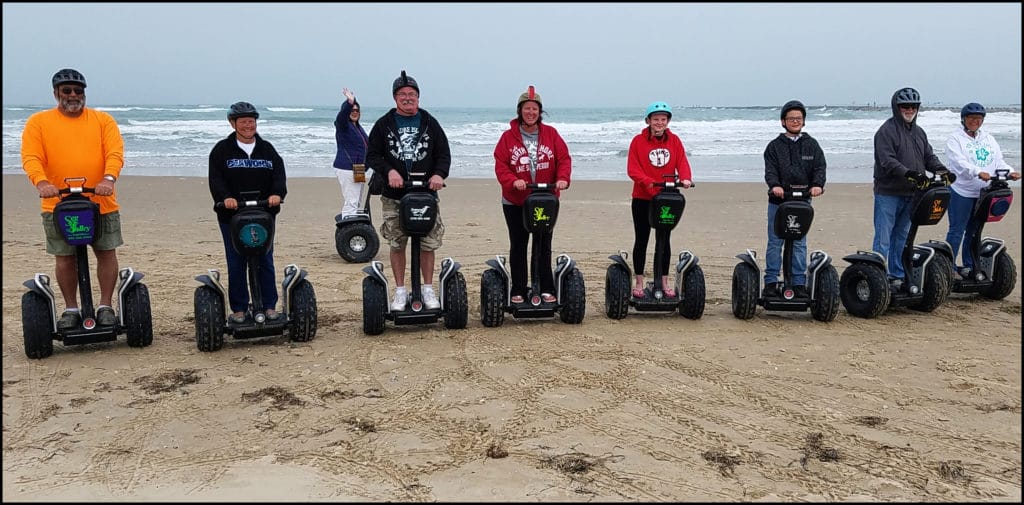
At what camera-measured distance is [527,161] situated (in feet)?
19.7

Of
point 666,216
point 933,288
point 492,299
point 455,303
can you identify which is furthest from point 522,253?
point 933,288

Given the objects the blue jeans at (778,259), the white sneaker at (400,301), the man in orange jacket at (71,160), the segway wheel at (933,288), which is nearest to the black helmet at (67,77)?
the man in orange jacket at (71,160)

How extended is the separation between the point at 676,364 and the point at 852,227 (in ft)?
24.8

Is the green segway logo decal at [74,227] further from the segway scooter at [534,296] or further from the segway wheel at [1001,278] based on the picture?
the segway wheel at [1001,278]

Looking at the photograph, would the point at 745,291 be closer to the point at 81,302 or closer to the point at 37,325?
the point at 81,302

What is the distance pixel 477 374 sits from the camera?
5.00 meters

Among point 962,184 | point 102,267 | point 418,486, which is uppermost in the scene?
point 962,184

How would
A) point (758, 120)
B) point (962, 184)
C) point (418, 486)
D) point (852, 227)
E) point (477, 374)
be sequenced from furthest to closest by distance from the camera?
point (758, 120) < point (852, 227) < point (962, 184) < point (477, 374) < point (418, 486)

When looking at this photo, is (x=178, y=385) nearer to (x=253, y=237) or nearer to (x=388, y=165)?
(x=253, y=237)

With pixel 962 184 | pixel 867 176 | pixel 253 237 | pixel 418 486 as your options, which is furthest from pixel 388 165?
pixel 867 176

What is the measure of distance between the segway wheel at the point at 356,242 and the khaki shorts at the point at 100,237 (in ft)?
11.4

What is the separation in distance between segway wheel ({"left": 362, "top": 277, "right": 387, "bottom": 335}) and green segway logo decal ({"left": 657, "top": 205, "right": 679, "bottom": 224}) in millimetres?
2234

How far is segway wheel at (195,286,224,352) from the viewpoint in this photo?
5.35 meters

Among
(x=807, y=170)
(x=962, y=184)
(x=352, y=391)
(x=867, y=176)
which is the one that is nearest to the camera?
(x=352, y=391)
